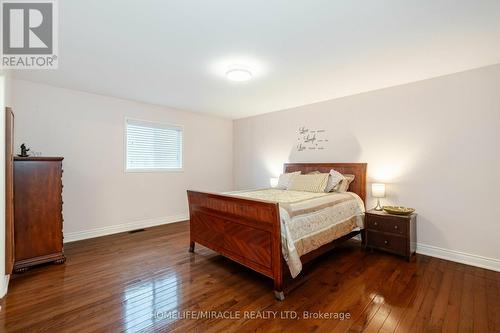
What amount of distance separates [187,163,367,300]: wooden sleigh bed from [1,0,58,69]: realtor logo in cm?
218

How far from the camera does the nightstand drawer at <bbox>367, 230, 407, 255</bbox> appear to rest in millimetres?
2976

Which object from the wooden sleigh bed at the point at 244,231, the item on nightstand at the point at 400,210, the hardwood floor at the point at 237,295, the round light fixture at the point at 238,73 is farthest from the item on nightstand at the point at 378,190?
the round light fixture at the point at 238,73

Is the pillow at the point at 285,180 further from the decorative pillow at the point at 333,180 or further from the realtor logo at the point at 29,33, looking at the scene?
the realtor logo at the point at 29,33

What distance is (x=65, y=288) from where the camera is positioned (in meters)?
2.30

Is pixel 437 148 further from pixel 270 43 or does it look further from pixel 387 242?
pixel 270 43

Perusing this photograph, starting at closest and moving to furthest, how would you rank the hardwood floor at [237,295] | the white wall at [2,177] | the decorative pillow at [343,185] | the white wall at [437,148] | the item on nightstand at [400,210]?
the hardwood floor at [237,295]
the white wall at [2,177]
the white wall at [437,148]
the item on nightstand at [400,210]
the decorative pillow at [343,185]

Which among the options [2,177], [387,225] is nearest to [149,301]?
[2,177]

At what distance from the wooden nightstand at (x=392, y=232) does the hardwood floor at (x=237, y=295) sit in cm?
14

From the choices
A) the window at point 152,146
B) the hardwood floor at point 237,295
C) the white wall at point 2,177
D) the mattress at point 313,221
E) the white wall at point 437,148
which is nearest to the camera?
the hardwood floor at point 237,295

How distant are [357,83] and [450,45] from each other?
3.73 ft

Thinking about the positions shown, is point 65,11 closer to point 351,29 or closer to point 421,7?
point 351,29

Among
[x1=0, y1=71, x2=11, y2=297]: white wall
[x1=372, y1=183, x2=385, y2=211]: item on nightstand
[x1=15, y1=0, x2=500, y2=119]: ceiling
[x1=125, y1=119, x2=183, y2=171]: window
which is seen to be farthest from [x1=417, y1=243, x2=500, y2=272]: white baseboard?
[x1=0, y1=71, x2=11, y2=297]: white wall

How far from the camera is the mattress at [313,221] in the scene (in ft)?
7.17

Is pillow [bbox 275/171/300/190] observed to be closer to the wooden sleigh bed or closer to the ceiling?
the wooden sleigh bed
